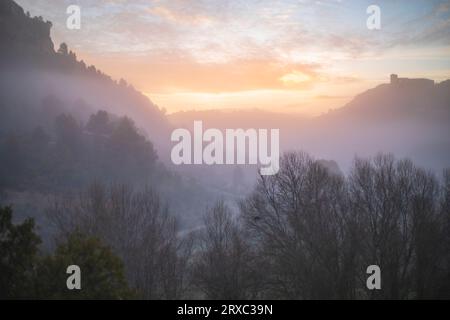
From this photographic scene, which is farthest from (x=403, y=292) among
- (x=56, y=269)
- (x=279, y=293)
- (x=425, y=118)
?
(x=425, y=118)

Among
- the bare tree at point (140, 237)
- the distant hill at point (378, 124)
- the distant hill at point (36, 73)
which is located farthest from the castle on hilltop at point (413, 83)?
the bare tree at point (140, 237)

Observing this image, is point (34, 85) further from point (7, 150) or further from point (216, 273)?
point (216, 273)

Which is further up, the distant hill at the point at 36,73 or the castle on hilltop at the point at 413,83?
the castle on hilltop at the point at 413,83

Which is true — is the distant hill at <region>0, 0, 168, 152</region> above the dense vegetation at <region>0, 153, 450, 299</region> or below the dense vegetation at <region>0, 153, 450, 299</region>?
above

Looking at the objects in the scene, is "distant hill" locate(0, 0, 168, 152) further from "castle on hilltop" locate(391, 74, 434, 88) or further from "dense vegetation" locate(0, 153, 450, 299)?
"castle on hilltop" locate(391, 74, 434, 88)

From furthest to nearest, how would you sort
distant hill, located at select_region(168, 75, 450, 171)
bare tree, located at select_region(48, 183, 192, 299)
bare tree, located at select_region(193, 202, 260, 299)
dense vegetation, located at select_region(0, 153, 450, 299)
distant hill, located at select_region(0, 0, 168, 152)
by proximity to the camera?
1. distant hill, located at select_region(168, 75, 450, 171)
2. distant hill, located at select_region(0, 0, 168, 152)
3. bare tree, located at select_region(48, 183, 192, 299)
4. bare tree, located at select_region(193, 202, 260, 299)
5. dense vegetation, located at select_region(0, 153, 450, 299)

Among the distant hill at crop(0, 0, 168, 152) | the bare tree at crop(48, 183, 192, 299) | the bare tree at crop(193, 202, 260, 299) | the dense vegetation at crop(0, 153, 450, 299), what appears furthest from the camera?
the distant hill at crop(0, 0, 168, 152)

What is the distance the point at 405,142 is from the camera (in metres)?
139

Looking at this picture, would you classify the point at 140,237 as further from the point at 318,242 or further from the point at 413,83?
the point at 413,83

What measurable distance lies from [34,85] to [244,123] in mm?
86443

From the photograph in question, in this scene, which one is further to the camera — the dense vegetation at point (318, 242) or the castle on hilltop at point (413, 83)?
the castle on hilltop at point (413, 83)

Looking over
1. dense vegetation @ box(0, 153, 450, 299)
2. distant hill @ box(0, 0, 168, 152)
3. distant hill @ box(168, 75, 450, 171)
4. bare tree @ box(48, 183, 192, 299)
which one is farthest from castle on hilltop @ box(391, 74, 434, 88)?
bare tree @ box(48, 183, 192, 299)

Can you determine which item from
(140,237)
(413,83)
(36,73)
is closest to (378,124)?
(413,83)

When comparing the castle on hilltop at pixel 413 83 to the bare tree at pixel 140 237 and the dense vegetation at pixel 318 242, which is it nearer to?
the dense vegetation at pixel 318 242
